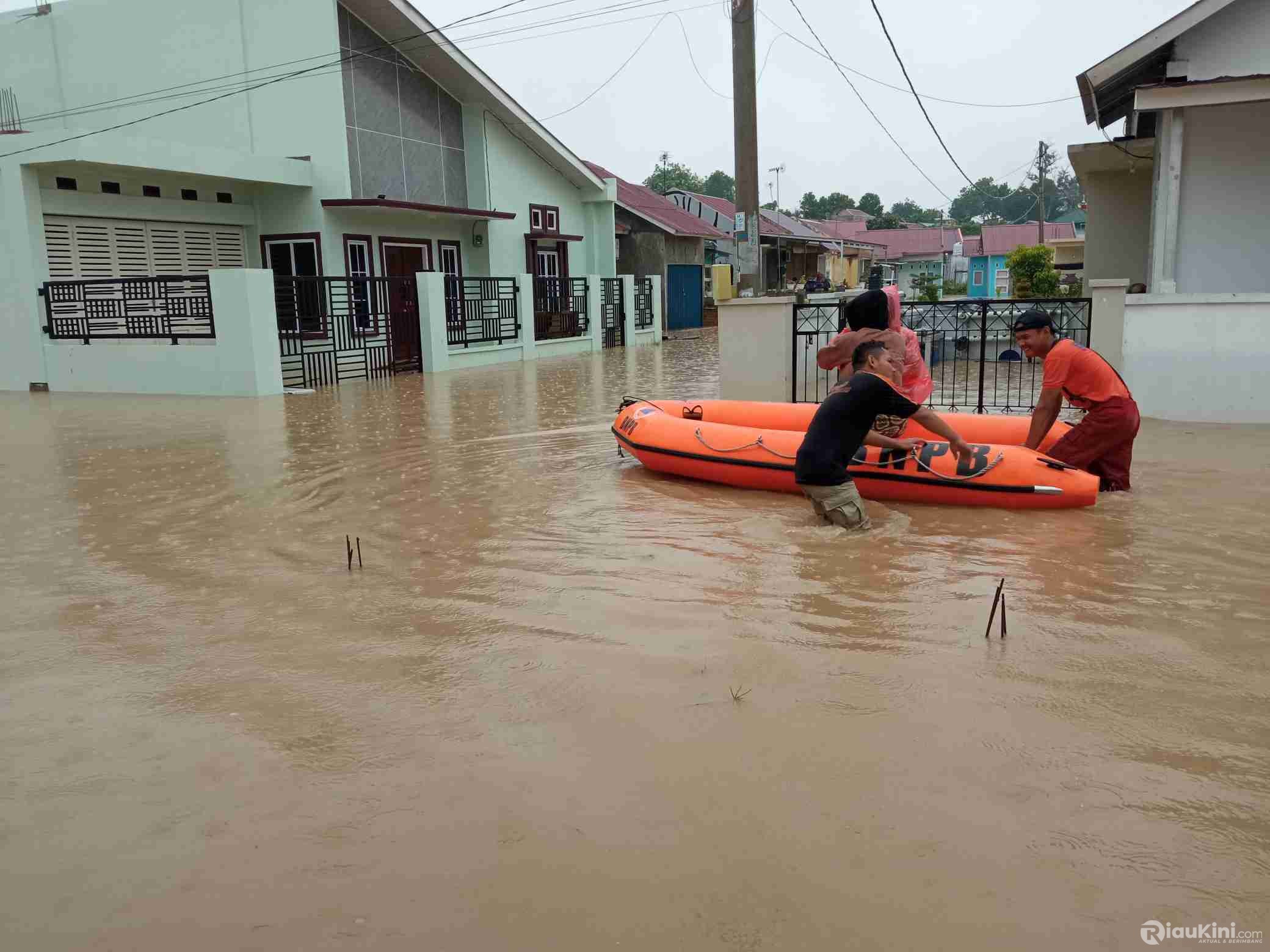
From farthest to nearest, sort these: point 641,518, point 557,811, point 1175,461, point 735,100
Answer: point 735,100, point 1175,461, point 641,518, point 557,811

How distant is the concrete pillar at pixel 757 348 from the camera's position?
35.7 ft

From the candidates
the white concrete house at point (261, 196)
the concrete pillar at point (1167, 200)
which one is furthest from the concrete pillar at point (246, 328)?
the concrete pillar at point (1167, 200)

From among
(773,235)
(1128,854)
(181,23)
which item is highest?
(181,23)

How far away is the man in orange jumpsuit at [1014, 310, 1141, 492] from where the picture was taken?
6.71m

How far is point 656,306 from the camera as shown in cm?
2642

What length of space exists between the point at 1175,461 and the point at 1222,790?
5.63 metres

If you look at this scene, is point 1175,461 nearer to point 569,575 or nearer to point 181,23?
point 569,575

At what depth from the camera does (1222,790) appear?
2.98 metres

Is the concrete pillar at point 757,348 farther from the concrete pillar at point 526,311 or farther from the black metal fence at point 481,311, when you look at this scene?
the concrete pillar at point 526,311

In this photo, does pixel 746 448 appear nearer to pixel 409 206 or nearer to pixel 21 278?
pixel 21 278

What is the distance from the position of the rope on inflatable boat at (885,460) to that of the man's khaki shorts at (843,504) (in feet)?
2.13

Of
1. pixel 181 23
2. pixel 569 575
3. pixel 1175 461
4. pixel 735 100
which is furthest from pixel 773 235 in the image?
pixel 569 575

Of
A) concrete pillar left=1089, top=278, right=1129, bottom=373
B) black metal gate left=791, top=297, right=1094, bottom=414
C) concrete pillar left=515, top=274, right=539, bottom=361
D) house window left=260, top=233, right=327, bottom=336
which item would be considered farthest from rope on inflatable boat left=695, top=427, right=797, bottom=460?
concrete pillar left=515, top=274, right=539, bottom=361

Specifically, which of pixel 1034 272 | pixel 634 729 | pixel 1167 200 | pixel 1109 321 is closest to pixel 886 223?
pixel 1034 272
